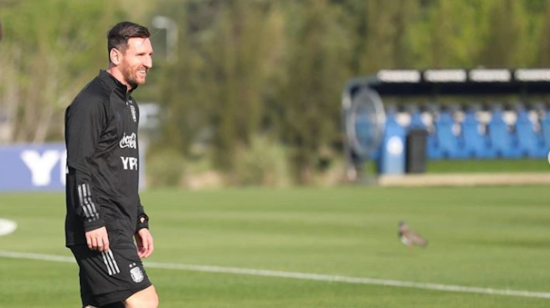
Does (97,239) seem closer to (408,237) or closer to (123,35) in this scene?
(123,35)

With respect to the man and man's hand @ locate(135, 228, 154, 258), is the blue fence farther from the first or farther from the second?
Result: the man

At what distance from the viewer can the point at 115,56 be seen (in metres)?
7.99

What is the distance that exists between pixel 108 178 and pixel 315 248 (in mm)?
10824

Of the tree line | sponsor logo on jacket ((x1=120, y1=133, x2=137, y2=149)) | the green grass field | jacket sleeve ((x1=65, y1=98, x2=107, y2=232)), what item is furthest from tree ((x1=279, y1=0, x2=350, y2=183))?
jacket sleeve ((x1=65, y1=98, x2=107, y2=232))

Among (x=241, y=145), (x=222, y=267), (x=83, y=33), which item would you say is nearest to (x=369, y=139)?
(x=241, y=145)

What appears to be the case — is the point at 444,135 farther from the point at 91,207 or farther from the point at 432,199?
the point at 91,207

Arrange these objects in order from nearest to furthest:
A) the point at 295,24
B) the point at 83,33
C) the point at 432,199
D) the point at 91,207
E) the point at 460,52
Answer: the point at 91,207, the point at 432,199, the point at 460,52, the point at 83,33, the point at 295,24

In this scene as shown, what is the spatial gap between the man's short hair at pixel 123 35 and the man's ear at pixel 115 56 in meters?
0.02

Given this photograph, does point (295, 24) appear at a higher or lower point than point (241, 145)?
higher

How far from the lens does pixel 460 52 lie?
56375 mm

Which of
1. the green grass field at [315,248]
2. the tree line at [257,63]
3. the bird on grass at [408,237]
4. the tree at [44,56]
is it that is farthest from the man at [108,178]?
the tree at [44,56]

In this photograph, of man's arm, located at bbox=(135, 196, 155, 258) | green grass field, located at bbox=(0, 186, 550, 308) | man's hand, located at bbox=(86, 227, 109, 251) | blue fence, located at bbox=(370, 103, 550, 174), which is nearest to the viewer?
man's hand, located at bbox=(86, 227, 109, 251)

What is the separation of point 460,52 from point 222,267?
136ft

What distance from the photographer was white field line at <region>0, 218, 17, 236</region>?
2195 cm
